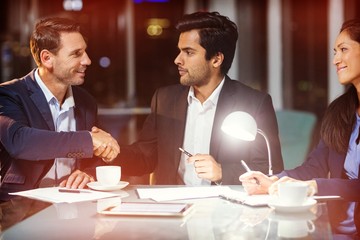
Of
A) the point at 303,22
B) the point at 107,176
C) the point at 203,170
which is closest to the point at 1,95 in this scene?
the point at 107,176

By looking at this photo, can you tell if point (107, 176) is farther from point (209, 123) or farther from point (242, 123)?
point (209, 123)

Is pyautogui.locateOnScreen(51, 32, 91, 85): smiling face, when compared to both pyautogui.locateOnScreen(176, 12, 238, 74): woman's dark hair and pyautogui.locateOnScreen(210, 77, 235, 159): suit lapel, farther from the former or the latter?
pyautogui.locateOnScreen(210, 77, 235, 159): suit lapel

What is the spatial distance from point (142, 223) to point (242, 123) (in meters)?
0.62

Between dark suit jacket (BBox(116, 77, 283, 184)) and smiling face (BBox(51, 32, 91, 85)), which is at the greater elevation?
smiling face (BBox(51, 32, 91, 85))

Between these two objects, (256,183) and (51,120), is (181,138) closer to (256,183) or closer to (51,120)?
(51,120)

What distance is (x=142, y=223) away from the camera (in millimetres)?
1732

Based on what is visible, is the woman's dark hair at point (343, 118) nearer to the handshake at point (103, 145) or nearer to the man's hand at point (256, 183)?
the man's hand at point (256, 183)

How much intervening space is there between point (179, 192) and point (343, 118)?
920mm

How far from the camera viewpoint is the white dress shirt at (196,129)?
3.04 metres

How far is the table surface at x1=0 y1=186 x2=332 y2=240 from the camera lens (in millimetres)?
1600

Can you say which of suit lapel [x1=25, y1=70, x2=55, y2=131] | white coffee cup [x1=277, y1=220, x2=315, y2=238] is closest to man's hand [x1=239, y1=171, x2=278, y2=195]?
white coffee cup [x1=277, y1=220, x2=315, y2=238]

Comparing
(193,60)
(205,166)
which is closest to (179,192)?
(205,166)

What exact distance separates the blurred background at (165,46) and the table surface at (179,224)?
485 cm

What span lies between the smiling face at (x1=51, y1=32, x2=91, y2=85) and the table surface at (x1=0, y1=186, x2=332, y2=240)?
1.14m
